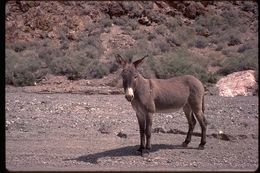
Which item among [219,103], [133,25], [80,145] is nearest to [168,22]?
[133,25]

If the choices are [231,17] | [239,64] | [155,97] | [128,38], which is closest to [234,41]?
[231,17]

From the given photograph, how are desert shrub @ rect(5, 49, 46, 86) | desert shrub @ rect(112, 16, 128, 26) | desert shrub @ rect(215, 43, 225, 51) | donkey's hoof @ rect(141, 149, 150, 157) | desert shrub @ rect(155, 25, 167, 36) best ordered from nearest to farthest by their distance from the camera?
1. donkey's hoof @ rect(141, 149, 150, 157)
2. desert shrub @ rect(5, 49, 46, 86)
3. desert shrub @ rect(215, 43, 225, 51)
4. desert shrub @ rect(155, 25, 167, 36)
5. desert shrub @ rect(112, 16, 128, 26)

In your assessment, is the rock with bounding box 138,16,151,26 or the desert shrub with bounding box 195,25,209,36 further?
the rock with bounding box 138,16,151,26

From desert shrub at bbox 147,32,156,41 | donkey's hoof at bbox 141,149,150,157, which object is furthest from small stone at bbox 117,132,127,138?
desert shrub at bbox 147,32,156,41

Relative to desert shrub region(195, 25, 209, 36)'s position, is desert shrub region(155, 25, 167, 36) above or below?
above

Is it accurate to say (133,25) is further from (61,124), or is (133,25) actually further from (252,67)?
(61,124)

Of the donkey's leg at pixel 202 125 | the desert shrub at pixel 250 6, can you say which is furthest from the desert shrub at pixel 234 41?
the donkey's leg at pixel 202 125

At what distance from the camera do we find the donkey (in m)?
7.84

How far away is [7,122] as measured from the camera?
10.3 metres

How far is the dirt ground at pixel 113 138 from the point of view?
288 inches

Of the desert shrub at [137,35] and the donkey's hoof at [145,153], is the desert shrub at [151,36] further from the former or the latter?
the donkey's hoof at [145,153]

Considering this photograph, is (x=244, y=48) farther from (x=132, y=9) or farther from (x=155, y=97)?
(x=155, y=97)

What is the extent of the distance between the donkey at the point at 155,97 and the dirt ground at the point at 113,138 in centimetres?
40

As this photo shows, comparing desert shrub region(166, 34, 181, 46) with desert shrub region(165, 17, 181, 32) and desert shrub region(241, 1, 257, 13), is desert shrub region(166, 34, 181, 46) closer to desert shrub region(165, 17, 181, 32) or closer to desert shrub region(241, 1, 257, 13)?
desert shrub region(165, 17, 181, 32)
